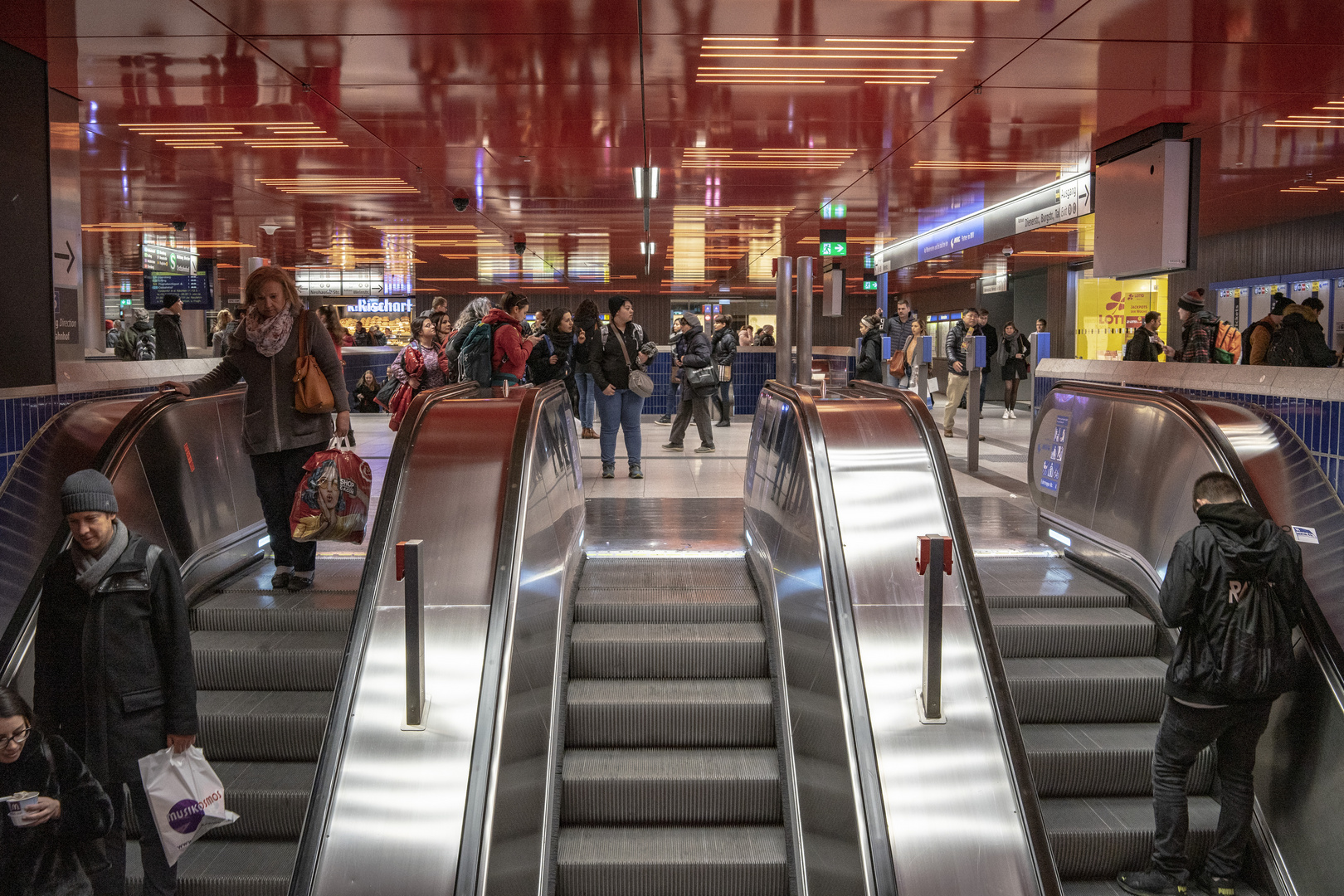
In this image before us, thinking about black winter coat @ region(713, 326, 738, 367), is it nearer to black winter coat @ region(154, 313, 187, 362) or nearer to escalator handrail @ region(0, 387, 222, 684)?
black winter coat @ region(154, 313, 187, 362)

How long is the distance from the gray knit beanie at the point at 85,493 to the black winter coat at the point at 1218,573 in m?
3.61

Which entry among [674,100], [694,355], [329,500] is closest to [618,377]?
[694,355]

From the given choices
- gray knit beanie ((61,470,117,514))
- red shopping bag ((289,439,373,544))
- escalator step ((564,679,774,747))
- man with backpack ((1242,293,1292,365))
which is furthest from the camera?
man with backpack ((1242,293,1292,365))

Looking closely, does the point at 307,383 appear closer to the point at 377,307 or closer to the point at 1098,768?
the point at 1098,768

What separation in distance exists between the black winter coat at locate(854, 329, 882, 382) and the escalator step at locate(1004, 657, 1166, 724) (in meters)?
8.75

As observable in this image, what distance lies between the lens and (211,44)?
6.67 meters

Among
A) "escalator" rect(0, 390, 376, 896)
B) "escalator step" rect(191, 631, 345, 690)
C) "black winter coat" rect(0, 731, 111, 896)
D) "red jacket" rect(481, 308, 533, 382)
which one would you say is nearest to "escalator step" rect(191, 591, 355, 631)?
"escalator" rect(0, 390, 376, 896)

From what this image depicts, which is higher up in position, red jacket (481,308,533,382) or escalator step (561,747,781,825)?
red jacket (481,308,533,382)

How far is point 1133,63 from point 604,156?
204 inches

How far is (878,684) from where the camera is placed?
3775 mm

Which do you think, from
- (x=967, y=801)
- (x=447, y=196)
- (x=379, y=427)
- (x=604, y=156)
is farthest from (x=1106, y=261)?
(x=379, y=427)

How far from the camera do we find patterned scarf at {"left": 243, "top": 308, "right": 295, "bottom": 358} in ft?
17.1

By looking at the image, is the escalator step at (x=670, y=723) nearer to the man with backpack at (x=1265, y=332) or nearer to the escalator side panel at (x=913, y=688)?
the escalator side panel at (x=913, y=688)

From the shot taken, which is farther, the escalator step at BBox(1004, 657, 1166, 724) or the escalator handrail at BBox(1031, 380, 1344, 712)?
the escalator step at BBox(1004, 657, 1166, 724)
